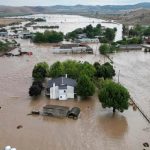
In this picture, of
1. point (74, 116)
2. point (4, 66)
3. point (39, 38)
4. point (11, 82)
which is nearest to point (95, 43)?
point (39, 38)

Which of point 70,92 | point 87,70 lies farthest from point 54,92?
point 87,70

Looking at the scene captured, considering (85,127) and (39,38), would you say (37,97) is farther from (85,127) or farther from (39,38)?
(39,38)

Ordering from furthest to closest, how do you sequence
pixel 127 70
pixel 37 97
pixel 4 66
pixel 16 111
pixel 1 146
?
1. pixel 4 66
2. pixel 127 70
3. pixel 37 97
4. pixel 16 111
5. pixel 1 146

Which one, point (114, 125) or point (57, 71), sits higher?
point (57, 71)

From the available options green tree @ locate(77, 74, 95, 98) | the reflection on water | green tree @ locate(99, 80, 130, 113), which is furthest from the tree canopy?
the reflection on water

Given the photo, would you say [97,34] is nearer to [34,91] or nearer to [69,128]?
[34,91]

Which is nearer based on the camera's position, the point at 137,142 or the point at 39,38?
the point at 137,142

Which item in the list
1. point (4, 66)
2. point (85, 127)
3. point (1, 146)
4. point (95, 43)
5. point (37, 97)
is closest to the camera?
point (1, 146)
